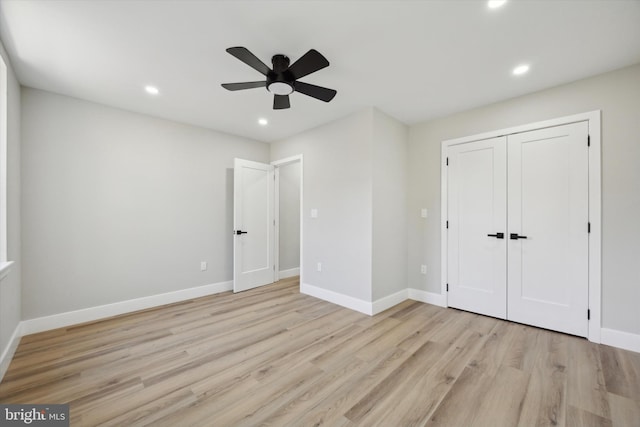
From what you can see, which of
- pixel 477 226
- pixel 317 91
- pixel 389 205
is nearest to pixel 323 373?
pixel 389 205

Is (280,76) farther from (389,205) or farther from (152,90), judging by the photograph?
(389,205)

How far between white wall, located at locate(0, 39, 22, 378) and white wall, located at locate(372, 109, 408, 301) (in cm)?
347

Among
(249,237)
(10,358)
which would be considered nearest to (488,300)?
(249,237)

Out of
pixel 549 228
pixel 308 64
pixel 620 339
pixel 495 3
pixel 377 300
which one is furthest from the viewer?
pixel 377 300

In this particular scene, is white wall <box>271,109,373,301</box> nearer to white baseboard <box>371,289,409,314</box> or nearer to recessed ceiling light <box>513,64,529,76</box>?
white baseboard <box>371,289,409,314</box>

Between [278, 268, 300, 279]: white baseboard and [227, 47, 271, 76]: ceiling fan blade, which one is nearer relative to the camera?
[227, 47, 271, 76]: ceiling fan blade

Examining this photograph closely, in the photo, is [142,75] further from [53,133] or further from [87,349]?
[87,349]

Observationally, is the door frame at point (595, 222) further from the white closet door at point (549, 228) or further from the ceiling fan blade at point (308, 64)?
the ceiling fan blade at point (308, 64)

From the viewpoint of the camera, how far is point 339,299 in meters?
3.55

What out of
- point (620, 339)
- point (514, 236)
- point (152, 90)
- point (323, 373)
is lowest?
point (323, 373)

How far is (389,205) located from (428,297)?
56.3 inches

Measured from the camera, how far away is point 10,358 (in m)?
2.17

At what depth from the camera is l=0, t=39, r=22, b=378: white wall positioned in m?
2.09

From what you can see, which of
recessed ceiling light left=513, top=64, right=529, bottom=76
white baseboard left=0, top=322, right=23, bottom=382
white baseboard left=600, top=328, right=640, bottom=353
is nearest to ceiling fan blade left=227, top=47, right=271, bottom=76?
recessed ceiling light left=513, top=64, right=529, bottom=76
